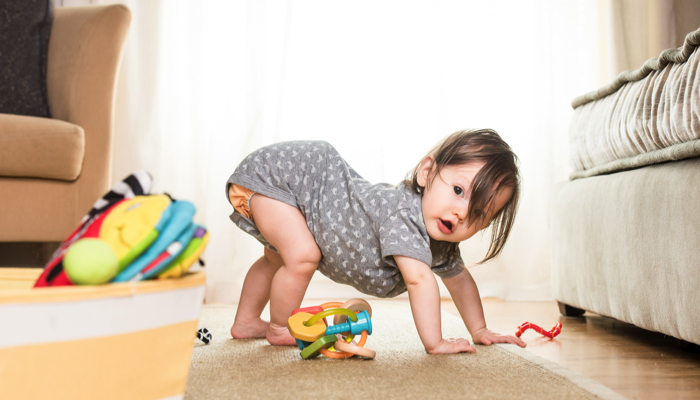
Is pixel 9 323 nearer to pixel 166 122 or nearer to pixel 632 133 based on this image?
pixel 632 133

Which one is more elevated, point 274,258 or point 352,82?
point 352,82

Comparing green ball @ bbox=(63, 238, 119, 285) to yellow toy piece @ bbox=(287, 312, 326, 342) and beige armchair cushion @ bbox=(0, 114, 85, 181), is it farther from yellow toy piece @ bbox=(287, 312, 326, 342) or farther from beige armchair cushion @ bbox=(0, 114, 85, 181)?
beige armchair cushion @ bbox=(0, 114, 85, 181)

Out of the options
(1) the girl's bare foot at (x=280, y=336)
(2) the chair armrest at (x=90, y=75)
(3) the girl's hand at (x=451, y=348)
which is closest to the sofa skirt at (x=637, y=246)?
(3) the girl's hand at (x=451, y=348)

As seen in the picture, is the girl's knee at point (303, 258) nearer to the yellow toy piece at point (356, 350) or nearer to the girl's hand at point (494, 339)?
the yellow toy piece at point (356, 350)

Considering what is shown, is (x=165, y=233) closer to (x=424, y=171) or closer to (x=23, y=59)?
(x=424, y=171)

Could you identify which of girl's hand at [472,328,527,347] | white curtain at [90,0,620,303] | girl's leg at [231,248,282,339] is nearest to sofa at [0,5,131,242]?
white curtain at [90,0,620,303]

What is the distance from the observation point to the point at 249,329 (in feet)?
3.57

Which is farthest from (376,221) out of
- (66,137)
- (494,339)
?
(66,137)

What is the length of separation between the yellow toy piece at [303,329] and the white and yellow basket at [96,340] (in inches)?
13.3

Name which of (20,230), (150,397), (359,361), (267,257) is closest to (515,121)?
(267,257)

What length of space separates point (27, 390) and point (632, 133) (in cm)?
105

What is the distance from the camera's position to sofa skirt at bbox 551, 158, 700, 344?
84 cm

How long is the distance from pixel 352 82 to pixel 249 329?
1.17 m

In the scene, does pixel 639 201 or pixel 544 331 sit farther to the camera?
pixel 544 331
